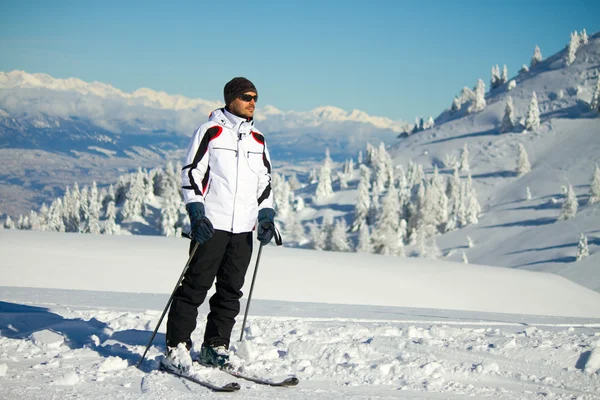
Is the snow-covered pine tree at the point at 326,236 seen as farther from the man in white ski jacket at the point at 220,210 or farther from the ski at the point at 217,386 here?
the ski at the point at 217,386

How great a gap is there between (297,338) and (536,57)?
693 ft

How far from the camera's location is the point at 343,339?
19.7 feet

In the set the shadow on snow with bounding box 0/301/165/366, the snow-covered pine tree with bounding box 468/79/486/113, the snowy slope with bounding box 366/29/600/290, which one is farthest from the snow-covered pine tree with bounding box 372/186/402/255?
the snow-covered pine tree with bounding box 468/79/486/113

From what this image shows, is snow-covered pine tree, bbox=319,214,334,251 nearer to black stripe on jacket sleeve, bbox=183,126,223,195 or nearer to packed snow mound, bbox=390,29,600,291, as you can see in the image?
packed snow mound, bbox=390,29,600,291

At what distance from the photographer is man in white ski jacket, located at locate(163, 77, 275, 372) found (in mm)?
4938

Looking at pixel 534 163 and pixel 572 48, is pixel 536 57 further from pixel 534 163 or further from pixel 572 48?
pixel 534 163

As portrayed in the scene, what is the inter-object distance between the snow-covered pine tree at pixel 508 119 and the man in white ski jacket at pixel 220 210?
478ft

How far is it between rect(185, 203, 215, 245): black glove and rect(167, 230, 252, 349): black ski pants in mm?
192

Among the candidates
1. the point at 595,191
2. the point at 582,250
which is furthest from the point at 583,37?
the point at 582,250

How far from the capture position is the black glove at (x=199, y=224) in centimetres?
477

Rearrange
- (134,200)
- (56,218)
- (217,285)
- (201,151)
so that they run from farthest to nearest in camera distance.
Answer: (134,200)
(56,218)
(217,285)
(201,151)

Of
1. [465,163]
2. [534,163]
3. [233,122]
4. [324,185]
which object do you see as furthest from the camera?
[324,185]

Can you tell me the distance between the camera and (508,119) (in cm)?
14088

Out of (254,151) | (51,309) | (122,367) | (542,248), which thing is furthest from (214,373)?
(542,248)
